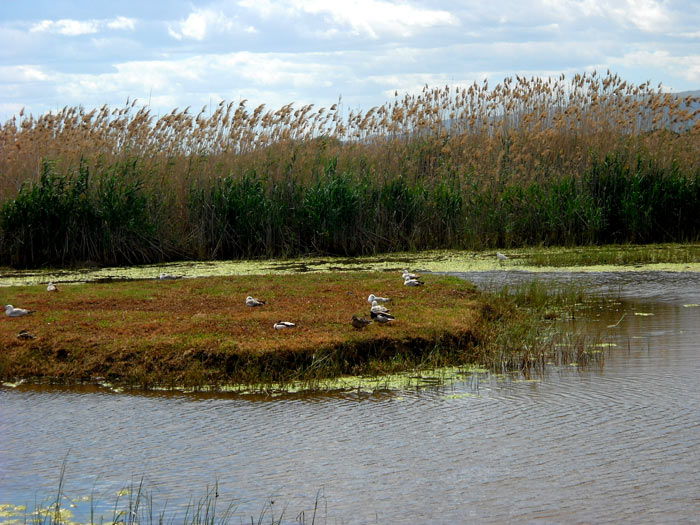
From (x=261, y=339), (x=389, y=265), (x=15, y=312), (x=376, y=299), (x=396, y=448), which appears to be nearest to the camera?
(x=396, y=448)

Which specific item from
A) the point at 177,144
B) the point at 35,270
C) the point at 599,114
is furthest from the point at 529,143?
the point at 35,270

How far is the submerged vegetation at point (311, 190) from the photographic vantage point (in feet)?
39.2

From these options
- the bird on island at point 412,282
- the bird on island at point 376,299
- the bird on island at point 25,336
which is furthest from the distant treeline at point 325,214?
the bird on island at point 25,336

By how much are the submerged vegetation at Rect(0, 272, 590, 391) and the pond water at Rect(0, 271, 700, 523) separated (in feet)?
1.07

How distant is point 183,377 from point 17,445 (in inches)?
52.0

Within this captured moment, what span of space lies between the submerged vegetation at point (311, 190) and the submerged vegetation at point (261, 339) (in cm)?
469

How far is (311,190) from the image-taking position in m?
12.7

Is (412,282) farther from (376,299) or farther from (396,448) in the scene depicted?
(396,448)

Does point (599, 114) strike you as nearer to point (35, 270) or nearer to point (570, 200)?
point (570, 200)

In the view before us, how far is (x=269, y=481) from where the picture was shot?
341 cm

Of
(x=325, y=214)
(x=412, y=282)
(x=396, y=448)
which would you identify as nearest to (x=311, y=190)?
(x=325, y=214)

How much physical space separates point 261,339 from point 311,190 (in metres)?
7.31

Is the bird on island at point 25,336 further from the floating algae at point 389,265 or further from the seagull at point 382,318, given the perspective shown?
the floating algae at point 389,265

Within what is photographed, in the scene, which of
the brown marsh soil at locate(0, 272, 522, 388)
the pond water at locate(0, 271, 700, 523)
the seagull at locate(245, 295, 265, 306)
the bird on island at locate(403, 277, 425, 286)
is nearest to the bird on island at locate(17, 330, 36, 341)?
the brown marsh soil at locate(0, 272, 522, 388)
